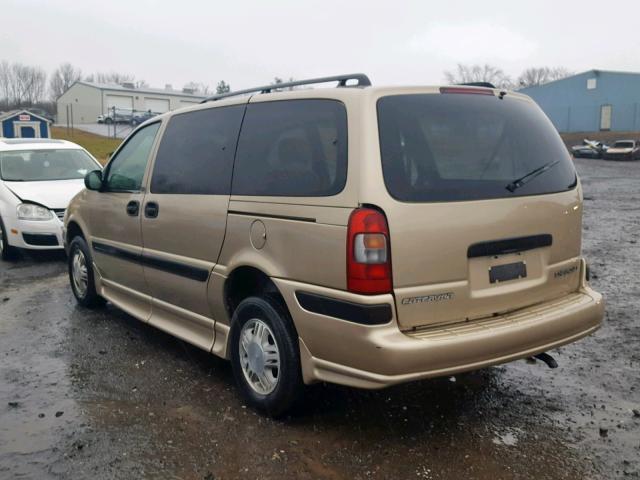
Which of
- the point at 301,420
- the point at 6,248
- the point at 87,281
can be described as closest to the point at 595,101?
the point at 6,248

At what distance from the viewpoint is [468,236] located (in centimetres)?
339

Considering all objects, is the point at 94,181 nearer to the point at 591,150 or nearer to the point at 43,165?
the point at 43,165

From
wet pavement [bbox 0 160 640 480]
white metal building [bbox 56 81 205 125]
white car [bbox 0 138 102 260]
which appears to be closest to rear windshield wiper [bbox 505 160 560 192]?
wet pavement [bbox 0 160 640 480]

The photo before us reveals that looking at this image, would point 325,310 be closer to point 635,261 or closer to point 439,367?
point 439,367

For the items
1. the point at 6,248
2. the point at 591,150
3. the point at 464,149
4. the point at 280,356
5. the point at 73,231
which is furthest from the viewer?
the point at 591,150

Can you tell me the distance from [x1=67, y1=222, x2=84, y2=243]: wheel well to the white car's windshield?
335 cm

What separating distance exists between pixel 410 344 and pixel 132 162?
3.11 meters

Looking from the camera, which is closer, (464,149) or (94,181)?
(464,149)

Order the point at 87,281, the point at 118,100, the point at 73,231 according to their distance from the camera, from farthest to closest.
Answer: the point at 118,100 < the point at 73,231 < the point at 87,281

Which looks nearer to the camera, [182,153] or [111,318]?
[182,153]

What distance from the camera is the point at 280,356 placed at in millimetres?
3652

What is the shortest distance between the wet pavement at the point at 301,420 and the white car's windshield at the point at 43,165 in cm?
447

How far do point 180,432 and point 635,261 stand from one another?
6.73 metres

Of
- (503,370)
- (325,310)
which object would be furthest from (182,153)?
(503,370)
